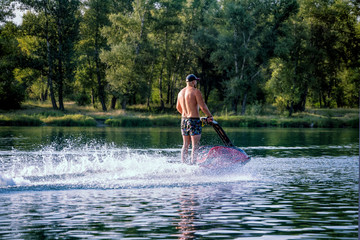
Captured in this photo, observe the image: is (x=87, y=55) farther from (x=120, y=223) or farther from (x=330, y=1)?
(x=120, y=223)

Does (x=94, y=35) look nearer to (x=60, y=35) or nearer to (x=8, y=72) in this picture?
(x=60, y=35)

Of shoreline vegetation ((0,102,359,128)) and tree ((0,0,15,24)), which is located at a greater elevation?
tree ((0,0,15,24))

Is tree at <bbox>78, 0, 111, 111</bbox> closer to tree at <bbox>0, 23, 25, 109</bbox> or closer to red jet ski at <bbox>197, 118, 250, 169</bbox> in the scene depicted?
tree at <bbox>0, 23, 25, 109</bbox>

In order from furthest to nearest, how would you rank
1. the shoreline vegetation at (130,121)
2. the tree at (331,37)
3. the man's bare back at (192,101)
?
the tree at (331,37), the shoreline vegetation at (130,121), the man's bare back at (192,101)

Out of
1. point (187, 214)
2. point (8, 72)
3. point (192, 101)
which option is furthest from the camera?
point (8, 72)

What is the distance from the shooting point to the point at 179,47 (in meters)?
61.1

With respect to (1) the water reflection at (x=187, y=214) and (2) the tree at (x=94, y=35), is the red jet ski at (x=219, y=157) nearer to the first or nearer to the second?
(1) the water reflection at (x=187, y=214)

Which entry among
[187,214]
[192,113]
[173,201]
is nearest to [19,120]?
[192,113]

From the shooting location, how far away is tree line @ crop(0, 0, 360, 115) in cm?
5175

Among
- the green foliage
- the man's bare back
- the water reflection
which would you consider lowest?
the water reflection

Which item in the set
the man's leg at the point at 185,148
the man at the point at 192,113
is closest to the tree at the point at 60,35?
the man's leg at the point at 185,148

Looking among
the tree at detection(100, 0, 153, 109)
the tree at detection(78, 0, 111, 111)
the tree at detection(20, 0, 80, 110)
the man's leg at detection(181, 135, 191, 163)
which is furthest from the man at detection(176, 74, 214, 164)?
the tree at detection(78, 0, 111, 111)

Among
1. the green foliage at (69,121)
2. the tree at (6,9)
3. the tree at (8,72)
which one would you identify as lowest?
the green foliage at (69,121)

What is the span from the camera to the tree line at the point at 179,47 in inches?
2037
